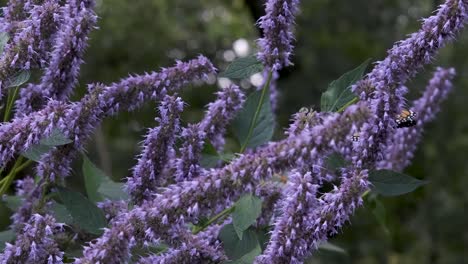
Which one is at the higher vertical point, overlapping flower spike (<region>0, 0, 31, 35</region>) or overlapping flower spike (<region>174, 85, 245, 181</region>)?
overlapping flower spike (<region>0, 0, 31, 35</region>)

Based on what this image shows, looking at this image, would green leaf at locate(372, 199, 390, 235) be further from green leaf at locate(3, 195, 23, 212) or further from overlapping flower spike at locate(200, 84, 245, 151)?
green leaf at locate(3, 195, 23, 212)

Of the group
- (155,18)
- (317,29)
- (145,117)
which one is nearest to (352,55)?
(317,29)

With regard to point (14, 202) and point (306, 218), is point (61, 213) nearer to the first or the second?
point (14, 202)

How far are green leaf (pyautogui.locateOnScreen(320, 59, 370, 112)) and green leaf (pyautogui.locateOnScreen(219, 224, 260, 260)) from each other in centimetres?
43

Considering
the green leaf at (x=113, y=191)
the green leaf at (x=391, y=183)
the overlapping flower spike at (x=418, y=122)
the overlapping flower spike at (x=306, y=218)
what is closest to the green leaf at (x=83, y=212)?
the green leaf at (x=113, y=191)

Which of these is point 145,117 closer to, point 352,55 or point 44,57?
point 352,55

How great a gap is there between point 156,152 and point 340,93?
0.60m

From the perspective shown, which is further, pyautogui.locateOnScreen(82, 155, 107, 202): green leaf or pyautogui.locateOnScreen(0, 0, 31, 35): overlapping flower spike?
pyautogui.locateOnScreen(82, 155, 107, 202): green leaf

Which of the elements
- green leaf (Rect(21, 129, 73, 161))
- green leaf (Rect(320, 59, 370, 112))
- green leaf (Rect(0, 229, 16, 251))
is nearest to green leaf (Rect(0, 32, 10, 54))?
green leaf (Rect(21, 129, 73, 161))

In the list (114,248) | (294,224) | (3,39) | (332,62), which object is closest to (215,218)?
(294,224)

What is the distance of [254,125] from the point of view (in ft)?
8.38

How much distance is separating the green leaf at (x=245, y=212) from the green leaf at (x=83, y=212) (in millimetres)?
395

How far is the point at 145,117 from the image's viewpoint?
15.5 m

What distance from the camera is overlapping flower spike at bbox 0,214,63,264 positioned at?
1973 millimetres
